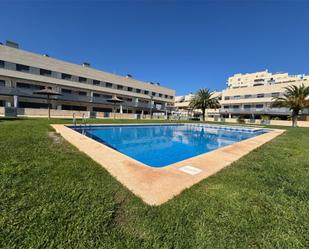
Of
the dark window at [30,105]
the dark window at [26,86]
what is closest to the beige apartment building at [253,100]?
the dark window at [30,105]

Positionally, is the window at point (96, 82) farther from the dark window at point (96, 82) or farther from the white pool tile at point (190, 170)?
the white pool tile at point (190, 170)

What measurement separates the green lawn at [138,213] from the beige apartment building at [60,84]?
26.8 metres

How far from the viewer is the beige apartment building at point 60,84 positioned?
1003 inches

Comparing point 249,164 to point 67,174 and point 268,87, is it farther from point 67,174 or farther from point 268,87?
point 268,87

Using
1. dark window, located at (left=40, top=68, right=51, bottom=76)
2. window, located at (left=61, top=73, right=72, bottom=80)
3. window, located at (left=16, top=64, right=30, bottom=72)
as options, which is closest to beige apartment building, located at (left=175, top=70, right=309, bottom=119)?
window, located at (left=61, top=73, right=72, bottom=80)

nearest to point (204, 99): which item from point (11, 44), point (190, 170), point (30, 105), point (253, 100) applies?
point (253, 100)

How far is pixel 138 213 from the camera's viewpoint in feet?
8.46

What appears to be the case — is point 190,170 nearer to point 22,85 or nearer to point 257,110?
point 22,85

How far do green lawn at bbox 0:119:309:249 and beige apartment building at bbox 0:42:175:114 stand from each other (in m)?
26.8

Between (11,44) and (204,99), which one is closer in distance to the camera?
(11,44)

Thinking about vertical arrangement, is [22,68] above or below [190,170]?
above

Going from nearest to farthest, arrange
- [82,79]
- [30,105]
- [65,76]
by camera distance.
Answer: [30,105] → [65,76] → [82,79]

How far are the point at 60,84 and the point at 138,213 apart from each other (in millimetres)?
34243

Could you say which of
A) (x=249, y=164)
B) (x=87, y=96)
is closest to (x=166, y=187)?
(x=249, y=164)
